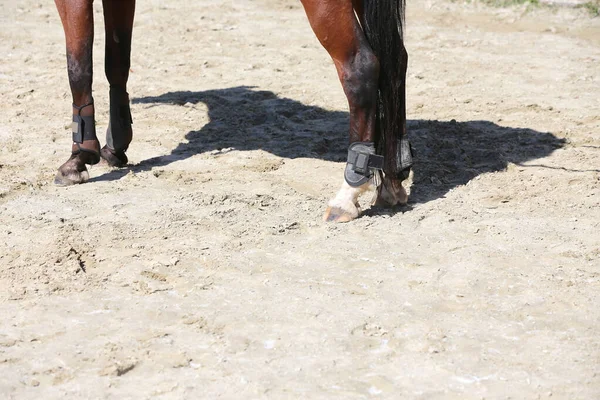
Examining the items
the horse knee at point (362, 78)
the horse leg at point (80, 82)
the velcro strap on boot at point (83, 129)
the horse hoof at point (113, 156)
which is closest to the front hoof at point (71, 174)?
the horse leg at point (80, 82)

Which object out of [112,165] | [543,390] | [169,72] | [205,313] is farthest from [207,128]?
[543,390]

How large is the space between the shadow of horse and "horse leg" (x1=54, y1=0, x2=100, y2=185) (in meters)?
0.18

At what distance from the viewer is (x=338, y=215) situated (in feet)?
13.7

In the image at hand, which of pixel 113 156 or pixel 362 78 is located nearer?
pixel 362 78

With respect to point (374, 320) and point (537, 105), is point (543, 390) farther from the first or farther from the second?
point (537, 105)

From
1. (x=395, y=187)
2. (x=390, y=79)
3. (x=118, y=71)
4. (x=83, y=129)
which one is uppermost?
(x=390, y=79)

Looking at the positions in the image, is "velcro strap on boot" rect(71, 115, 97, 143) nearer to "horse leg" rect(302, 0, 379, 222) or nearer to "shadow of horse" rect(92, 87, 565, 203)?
"shadow of horse" rect(92, 87, 565, 203)

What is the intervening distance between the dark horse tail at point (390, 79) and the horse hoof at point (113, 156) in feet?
5.20

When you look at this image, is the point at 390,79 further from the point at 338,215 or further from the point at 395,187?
the point at 338,215

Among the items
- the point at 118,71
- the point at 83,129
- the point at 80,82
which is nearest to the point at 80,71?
the point at 80,82

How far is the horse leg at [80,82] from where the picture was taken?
15.1 ft

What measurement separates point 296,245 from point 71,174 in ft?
4.76

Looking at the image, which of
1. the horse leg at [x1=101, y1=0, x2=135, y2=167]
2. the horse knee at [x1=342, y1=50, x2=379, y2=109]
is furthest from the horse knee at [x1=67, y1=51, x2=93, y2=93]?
the horse knee at [x1=342, y1=50, x2=379, y2=109]

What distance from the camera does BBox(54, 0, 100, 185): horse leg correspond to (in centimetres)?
459
